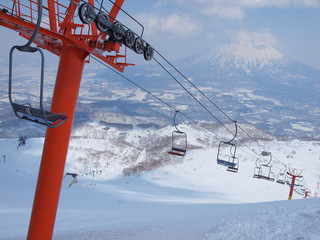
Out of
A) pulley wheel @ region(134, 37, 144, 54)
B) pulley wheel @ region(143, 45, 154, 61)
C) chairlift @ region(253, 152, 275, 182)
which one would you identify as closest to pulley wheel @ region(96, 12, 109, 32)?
pulley wheel @ region(134, 37, 144, 54)

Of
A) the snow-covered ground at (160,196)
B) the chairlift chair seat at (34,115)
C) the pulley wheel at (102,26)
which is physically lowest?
the snow-covered ground at (160,196)

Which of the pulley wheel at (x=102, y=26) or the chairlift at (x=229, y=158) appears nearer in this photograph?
the pulley wheel at (x=102, y=26)

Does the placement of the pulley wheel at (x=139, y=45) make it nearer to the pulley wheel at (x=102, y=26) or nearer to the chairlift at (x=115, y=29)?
the chairlift at (x=115, y=29)

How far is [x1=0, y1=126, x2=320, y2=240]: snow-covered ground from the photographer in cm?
588

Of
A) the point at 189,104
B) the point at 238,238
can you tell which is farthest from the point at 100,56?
the point at 189,104

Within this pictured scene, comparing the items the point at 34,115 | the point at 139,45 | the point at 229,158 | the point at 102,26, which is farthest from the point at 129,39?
the point at 229,158

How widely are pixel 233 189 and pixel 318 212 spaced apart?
19429 mm

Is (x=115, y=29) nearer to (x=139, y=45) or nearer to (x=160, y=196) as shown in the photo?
(x=139, y=45)

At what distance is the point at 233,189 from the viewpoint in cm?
2422

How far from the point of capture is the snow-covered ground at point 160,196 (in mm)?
5875

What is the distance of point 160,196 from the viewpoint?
65.0ft

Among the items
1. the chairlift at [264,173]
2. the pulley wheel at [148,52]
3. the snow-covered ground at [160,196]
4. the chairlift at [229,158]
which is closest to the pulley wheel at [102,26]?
the pulley wheel at [148,52]

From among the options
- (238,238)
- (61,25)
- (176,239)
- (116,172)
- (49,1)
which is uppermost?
(49,1)

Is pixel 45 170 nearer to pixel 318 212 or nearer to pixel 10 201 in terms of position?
pixel 318 212
